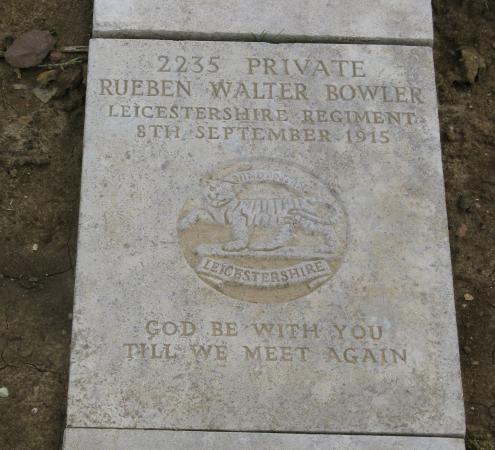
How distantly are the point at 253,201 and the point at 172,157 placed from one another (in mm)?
501

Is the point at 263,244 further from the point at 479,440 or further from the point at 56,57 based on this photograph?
the point at 56,57

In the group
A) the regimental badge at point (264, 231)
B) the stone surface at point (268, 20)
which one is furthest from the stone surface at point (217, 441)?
the stone surface at point (268, 20)

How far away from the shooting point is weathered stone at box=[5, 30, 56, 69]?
18.0ft

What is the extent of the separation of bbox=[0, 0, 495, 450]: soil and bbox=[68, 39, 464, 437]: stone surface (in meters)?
0.57

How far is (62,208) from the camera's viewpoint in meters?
5.04

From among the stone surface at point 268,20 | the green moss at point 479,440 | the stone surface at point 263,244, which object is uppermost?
the stone surface at point 268,20

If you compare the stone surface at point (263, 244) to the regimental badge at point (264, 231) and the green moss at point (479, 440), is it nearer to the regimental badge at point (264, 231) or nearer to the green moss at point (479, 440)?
the regimental badge at point (264, 231)

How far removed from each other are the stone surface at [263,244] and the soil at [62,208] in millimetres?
571

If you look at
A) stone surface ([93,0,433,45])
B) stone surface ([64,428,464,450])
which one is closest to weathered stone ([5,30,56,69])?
stone surface ([93,0,433,45])

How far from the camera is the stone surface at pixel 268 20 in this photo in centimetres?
494

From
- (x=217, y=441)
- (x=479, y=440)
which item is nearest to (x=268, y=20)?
(x=217, y=441)

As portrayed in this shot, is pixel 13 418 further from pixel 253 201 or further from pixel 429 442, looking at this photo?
pixel 429 442

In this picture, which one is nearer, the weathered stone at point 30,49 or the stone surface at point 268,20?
the stone surface at point 268,20

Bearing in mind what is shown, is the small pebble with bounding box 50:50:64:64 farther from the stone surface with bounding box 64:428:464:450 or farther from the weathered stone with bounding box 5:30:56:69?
the stone surface with bounding box 64:428:464:450
